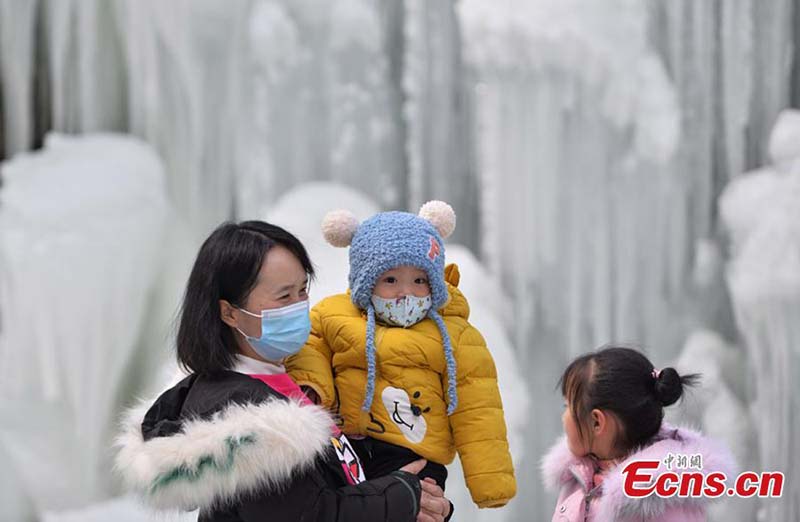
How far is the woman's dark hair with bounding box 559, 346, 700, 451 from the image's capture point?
161cm

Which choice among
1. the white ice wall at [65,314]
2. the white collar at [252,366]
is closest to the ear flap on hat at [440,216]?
the white collar at [252,366]

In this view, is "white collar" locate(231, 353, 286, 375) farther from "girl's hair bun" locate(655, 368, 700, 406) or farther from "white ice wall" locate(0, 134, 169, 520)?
"white ice wall" locate(0, 134, 169, 520)

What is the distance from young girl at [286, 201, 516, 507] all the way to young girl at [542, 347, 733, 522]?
0.20 metres

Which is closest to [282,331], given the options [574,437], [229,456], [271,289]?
[271,289]

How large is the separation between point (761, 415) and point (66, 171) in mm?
2894

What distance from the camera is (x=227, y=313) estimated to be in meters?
1.33

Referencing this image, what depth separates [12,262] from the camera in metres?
3.90

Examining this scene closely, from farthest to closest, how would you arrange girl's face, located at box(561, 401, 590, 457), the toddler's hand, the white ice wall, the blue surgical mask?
the white ice wall < girl's face, located at box(561, 401, 590, 457) < the toddler's hand < the blue surgical mask

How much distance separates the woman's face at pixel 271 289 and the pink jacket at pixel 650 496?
23.7 inches

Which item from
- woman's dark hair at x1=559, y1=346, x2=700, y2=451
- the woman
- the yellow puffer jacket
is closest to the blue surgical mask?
the woman

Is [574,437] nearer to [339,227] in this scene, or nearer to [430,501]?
[430,501]

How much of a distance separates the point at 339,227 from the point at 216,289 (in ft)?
0.94

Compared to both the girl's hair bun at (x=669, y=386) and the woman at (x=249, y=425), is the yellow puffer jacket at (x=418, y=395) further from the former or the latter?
the girl's hair bun at (x=669, y=386)

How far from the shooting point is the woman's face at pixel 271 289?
1.32 meters
